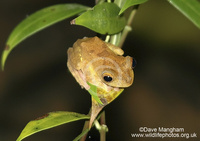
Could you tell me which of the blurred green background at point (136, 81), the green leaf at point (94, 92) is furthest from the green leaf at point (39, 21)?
the blurred green background at point (136, 81)

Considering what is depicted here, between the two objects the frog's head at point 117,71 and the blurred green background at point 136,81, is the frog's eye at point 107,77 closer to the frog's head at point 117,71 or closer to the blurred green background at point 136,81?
the frog's head at point 117,71

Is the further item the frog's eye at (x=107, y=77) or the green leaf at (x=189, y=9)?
the frog's eye at (x=107, y=77)

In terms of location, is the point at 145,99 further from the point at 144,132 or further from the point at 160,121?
the point at 144,132

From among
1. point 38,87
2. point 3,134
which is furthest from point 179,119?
point 3,134

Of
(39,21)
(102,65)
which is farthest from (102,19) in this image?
(39,21)

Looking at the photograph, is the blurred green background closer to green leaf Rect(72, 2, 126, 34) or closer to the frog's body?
the frog's body

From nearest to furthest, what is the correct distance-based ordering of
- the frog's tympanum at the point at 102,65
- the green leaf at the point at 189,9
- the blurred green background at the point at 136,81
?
the green leaf at the point at 189,9
the frog's tympanum at the point at 102,65
the blurred green background at the point at 136,81
